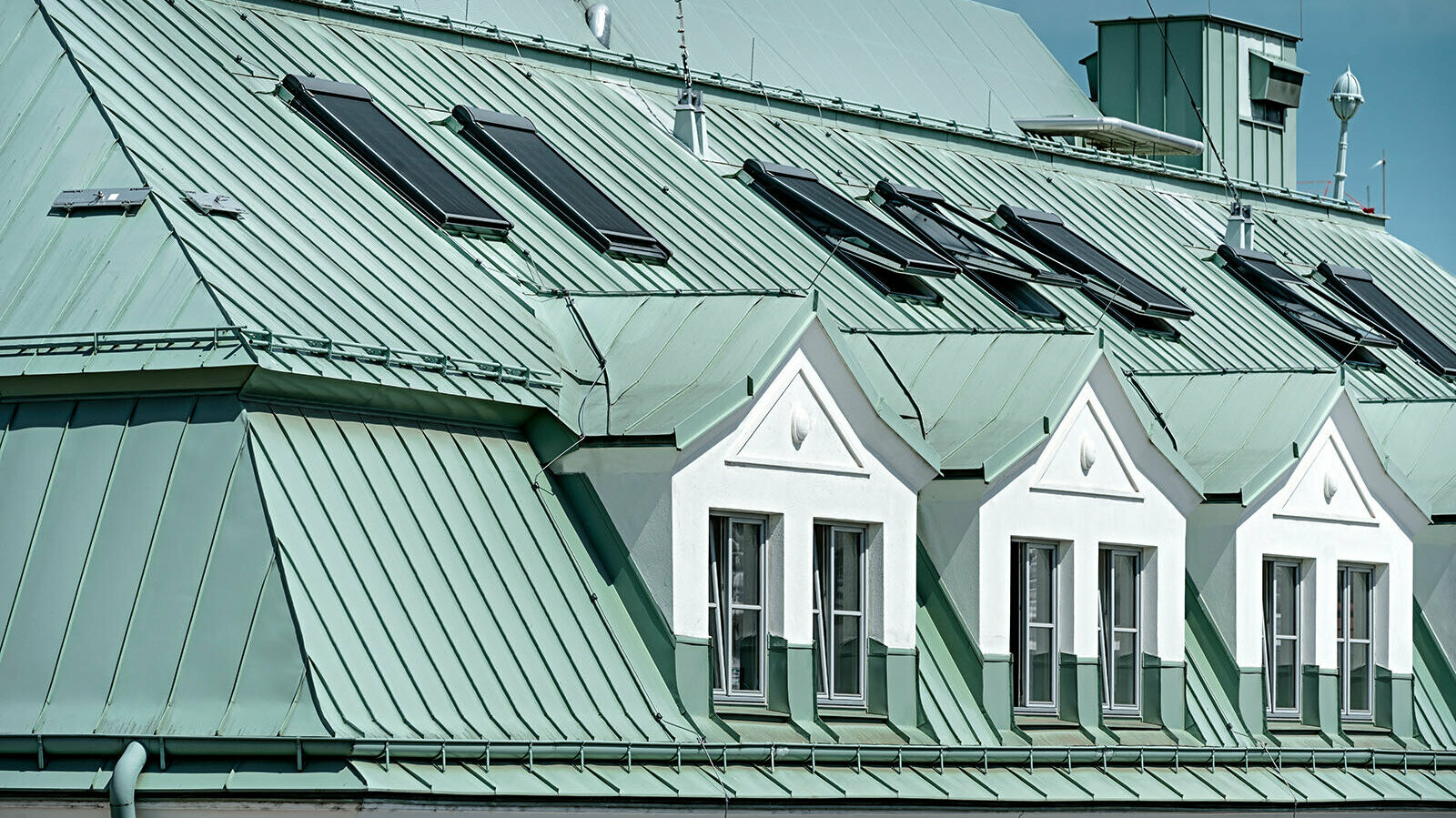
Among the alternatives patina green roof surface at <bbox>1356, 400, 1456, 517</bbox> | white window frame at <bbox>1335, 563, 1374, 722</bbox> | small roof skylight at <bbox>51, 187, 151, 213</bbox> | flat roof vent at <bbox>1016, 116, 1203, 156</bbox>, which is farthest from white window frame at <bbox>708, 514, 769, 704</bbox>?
flat roof vent at <bbox>1016, 116, 1203, 156</bbox>

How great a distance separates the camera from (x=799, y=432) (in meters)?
24.7

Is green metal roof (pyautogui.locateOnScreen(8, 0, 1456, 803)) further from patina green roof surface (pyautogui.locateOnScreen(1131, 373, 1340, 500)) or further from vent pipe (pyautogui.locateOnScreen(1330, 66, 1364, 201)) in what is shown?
vent pipe (pyautogui.locateOnScreen(1330, 66, 1364, 201))

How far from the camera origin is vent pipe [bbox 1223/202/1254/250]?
41.1 meters

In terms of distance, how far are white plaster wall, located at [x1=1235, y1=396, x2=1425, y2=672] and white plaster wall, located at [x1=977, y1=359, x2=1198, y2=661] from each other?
57.2 inches

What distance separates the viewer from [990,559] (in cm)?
2659

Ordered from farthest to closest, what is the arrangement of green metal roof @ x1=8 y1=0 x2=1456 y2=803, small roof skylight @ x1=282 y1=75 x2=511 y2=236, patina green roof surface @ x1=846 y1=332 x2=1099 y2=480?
patina green roof surface @ x1=846 y1=332 x2=1099 y2=480 → small roof skylight @ x1=282 y1=75 x2=511 y2=236 → green metal roof @ x1=8 y1=0 x2=1456 y2=803

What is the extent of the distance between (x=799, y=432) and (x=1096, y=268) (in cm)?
1155

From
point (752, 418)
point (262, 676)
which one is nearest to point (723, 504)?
point (752, 418)

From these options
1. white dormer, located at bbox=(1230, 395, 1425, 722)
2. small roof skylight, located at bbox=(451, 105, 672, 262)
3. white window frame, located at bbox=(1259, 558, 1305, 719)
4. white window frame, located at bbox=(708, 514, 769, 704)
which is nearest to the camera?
white window frame, located at bbox=(708, 514, 769, 704)

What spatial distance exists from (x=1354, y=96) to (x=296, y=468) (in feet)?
108

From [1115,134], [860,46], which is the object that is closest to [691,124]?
[860,46]

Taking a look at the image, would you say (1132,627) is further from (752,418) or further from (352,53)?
(352,53)

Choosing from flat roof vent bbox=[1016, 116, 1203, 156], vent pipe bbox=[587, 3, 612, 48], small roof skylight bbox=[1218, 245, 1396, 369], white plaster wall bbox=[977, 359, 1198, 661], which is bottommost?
white plaster wall bbox=[977, 359, 1198, 661]

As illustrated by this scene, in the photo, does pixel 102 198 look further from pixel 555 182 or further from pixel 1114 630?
pixel 1114 630
